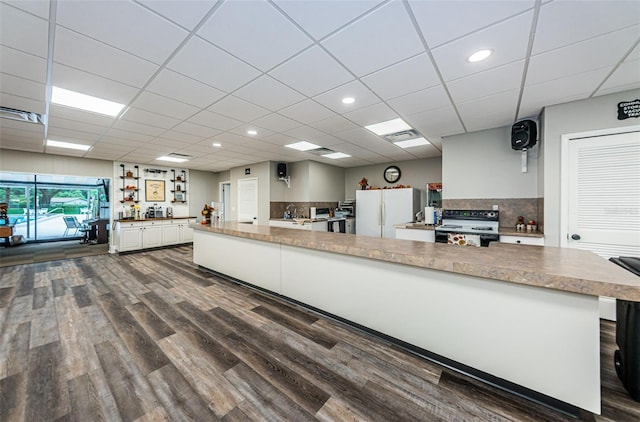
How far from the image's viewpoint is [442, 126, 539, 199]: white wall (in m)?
3.73

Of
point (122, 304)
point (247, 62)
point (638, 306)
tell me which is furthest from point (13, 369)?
point (638, 306)

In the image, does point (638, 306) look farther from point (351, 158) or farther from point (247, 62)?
point (351, 158)

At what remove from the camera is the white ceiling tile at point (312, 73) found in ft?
6.63

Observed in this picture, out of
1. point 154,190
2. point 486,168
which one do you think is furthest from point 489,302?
point 154,190

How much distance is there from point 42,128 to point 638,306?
23.5 ft

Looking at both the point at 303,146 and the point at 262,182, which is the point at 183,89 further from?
the point at 262,182

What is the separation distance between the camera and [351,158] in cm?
632

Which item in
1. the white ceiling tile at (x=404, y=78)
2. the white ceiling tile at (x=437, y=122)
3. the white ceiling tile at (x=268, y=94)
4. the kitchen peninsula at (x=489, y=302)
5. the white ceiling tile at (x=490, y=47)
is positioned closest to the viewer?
the kitchen peninsula at (x=489, y=302)

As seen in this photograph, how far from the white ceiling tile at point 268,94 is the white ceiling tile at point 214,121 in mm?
795

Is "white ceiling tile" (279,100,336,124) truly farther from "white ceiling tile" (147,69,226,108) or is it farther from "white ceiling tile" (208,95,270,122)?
"white ceiling tile" (147,69,226,108)

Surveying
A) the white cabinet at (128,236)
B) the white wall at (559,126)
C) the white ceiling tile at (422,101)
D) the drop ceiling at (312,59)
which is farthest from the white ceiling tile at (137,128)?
the white wall at (559,126)

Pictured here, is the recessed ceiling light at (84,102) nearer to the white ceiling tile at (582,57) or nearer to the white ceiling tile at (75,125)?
the white ceiling tile at (75,125)

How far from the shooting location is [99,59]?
204 centimetres

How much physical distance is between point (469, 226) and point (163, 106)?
502cm
